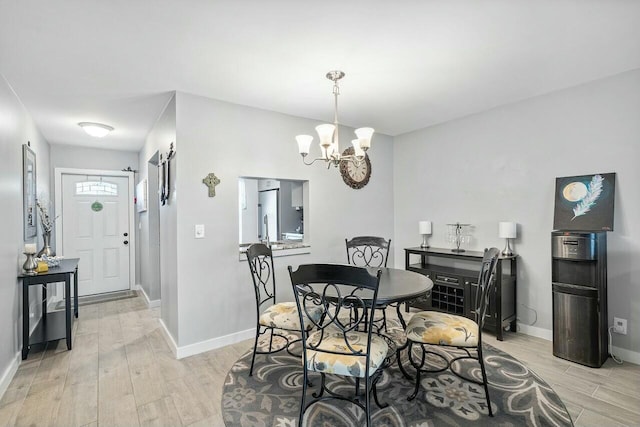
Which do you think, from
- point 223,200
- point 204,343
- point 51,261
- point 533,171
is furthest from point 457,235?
point 51,261

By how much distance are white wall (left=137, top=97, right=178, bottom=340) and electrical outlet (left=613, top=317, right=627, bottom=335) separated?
3.95 metres

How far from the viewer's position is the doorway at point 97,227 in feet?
16.8

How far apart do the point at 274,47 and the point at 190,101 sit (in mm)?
1215

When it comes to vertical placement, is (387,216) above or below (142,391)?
above

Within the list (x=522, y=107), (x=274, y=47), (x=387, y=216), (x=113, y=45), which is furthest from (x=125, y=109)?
(x=522, y=107)

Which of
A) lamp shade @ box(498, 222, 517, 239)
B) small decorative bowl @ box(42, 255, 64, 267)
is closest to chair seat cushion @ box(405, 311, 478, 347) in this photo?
lamp shade @ box(498, 222, 517, 239)

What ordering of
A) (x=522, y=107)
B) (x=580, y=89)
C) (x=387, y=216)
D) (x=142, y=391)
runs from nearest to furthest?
(x=142, y=391) → (x=580, y=89) → (x=522, y=107) → (x=387, y=216)

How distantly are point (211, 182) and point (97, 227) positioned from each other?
3436mm

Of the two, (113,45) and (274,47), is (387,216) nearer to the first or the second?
(274,47)

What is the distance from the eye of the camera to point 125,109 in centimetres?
347

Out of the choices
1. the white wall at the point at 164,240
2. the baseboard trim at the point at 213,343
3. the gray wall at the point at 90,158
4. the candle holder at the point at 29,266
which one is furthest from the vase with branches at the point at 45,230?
the baseboard trim at the point at 213,343

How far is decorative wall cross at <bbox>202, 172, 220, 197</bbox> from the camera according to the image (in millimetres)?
3151

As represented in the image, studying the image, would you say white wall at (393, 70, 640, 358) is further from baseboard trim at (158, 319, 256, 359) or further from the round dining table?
baseboard trim at (158, 319, 256, 359)

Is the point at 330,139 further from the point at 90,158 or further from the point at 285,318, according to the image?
the point at 90,158
